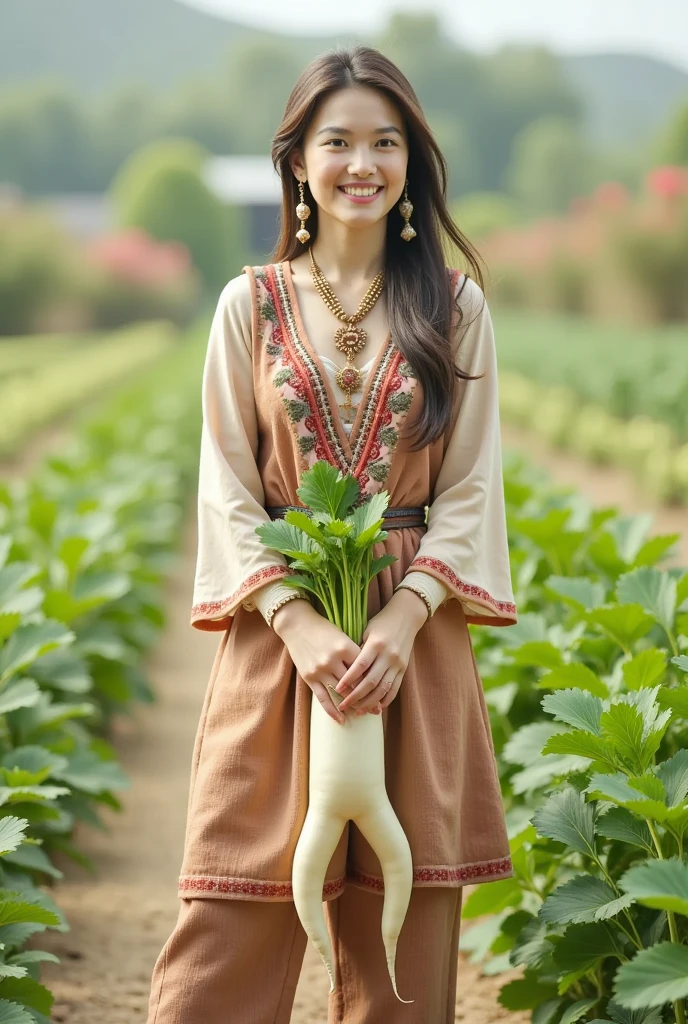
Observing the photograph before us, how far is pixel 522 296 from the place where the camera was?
2920 centimetres

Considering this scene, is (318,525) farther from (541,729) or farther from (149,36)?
(149,36)

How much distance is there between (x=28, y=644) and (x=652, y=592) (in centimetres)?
124

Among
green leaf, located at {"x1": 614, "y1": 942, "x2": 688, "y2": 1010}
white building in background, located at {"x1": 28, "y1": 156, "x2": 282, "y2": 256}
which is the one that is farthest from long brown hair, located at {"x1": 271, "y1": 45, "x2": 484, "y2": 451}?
white building in background, located at {"x1": 28, "y1": 156, "x2": 282, "y2": 256}

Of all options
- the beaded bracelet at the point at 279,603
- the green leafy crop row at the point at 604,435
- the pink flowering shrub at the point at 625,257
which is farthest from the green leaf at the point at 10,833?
the pink flowering shrub at the point at 625,257

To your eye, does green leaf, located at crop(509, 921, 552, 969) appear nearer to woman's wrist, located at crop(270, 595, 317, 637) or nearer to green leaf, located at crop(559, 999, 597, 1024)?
green leaf, located at crop(559, 999, 597, 1024)

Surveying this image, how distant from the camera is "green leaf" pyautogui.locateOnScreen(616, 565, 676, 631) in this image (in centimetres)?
238

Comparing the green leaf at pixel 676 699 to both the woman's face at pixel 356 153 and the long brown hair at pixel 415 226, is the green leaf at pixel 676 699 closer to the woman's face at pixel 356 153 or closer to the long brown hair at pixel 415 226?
the long brown hair at pixel 415 226

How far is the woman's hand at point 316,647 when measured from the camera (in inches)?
71.8

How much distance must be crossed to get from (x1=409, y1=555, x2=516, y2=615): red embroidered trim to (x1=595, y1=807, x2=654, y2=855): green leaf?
14.1 inches

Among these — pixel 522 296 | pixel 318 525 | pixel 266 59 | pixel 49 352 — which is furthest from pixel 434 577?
pixel 266 59

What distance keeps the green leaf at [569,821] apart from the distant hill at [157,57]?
72.6m

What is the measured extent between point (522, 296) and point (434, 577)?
2801cm

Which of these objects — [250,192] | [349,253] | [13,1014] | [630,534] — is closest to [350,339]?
[349,253]

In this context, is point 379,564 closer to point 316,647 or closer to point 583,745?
point 316,647
